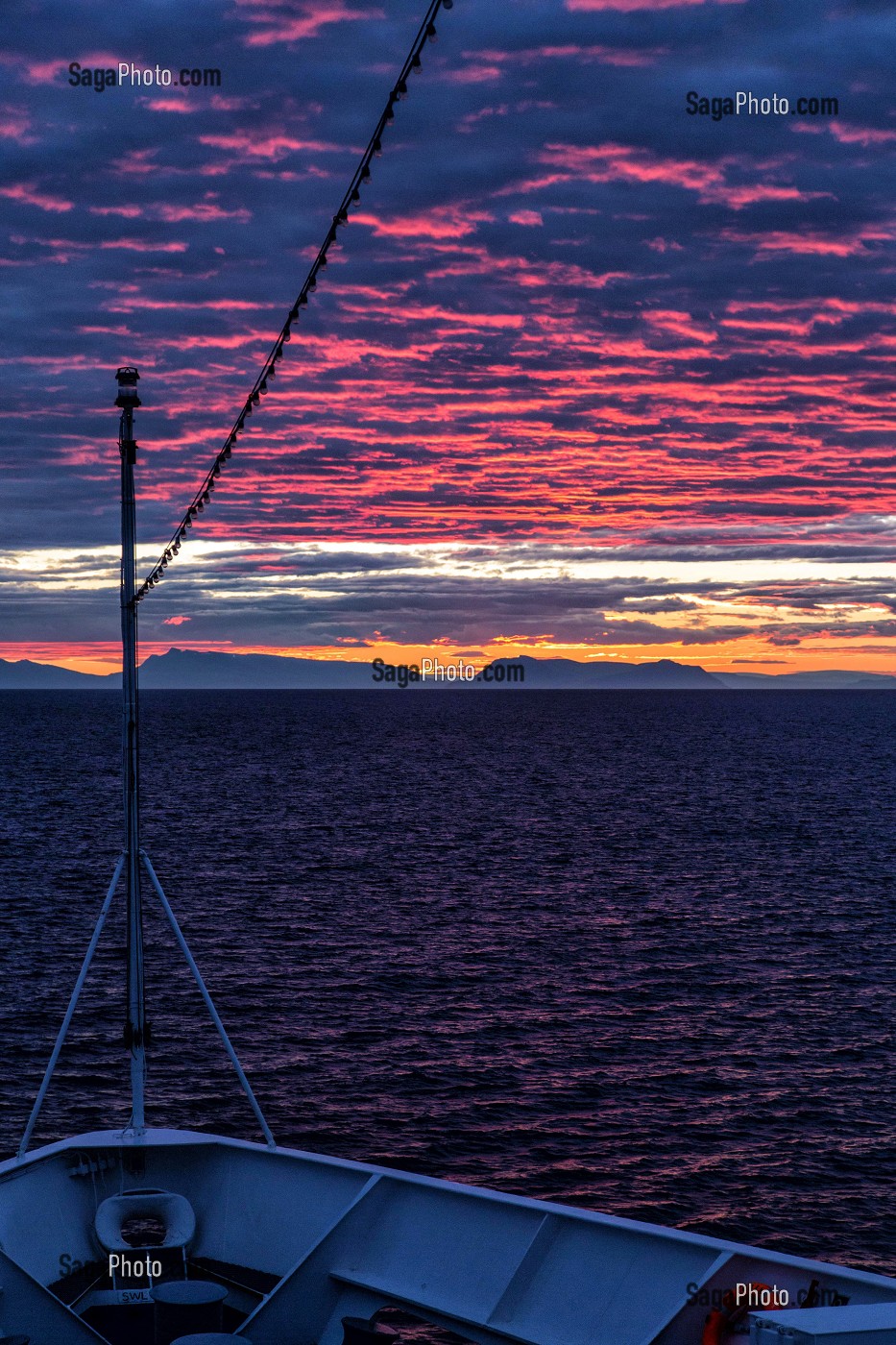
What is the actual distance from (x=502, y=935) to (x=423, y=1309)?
40.2 meters

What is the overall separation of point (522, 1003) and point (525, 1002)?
17cm

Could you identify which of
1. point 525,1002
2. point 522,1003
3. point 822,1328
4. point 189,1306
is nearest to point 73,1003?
point 189,1306

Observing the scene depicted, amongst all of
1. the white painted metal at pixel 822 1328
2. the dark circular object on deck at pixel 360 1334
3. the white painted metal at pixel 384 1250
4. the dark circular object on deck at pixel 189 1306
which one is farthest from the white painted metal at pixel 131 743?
the white painted metal at pixel 822 1328

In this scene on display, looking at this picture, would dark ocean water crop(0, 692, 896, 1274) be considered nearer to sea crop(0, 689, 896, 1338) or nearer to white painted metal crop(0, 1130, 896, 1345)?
sea crop(0, 689, 896, 1338)

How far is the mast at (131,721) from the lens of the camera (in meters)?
15.7

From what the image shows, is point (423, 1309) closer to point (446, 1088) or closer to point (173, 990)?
point (446, 1088)

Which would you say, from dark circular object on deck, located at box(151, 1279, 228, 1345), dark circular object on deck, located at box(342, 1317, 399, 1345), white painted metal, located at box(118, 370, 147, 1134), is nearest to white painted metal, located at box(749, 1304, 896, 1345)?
dark circular object on deck, located at box(342, 1317, 399, 1345)

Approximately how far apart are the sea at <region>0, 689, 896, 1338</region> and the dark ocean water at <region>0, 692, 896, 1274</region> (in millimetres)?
141

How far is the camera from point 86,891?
2525 inches

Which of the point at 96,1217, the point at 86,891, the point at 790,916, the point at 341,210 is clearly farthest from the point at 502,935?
the point at 341,210

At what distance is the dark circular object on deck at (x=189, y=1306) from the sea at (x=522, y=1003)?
1502 cm

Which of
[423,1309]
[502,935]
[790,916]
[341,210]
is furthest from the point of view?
[790,916]

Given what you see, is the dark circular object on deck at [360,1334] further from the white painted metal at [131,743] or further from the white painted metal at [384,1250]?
the white painted metal at [131,743]

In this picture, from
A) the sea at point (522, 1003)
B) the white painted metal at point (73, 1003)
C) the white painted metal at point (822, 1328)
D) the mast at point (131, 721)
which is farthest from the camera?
the sea at point (522, 1003)
